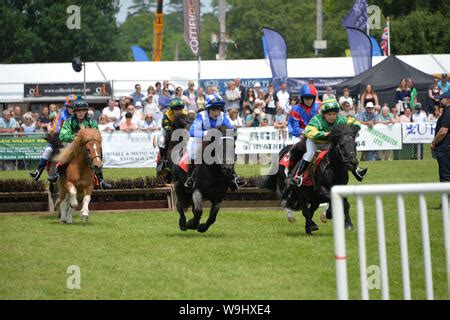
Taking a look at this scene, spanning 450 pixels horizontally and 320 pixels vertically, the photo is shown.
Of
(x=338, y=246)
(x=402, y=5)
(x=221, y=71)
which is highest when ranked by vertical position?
(x=402, y=5)

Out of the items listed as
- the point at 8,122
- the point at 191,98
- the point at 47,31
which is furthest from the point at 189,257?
the point at 47,31

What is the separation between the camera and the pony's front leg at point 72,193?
52.1 ft

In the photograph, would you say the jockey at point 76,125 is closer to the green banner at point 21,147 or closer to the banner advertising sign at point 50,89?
the green banner at point 21,147

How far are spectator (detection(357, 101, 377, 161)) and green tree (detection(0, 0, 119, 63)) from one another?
4129 centimetres

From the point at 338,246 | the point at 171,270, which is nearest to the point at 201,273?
the point at 171,270

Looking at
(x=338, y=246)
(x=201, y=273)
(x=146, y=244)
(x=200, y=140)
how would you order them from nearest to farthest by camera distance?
(x=338, y=246) < (x=201, y=273) < (x=146, y=244) < (x=200, y=140)

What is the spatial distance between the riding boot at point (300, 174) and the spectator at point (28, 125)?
53.1 feet

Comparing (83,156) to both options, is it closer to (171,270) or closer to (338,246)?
(171,270)

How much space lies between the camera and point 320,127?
577 inches

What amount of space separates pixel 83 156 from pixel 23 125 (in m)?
14.1

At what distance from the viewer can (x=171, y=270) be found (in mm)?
10797

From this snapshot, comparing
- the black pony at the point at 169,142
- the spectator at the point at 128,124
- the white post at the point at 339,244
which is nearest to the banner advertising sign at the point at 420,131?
the spectator at the point at 128,124

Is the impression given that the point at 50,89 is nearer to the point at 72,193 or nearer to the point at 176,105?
the point at 176,105

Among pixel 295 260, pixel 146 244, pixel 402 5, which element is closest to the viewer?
pixel 295 260
